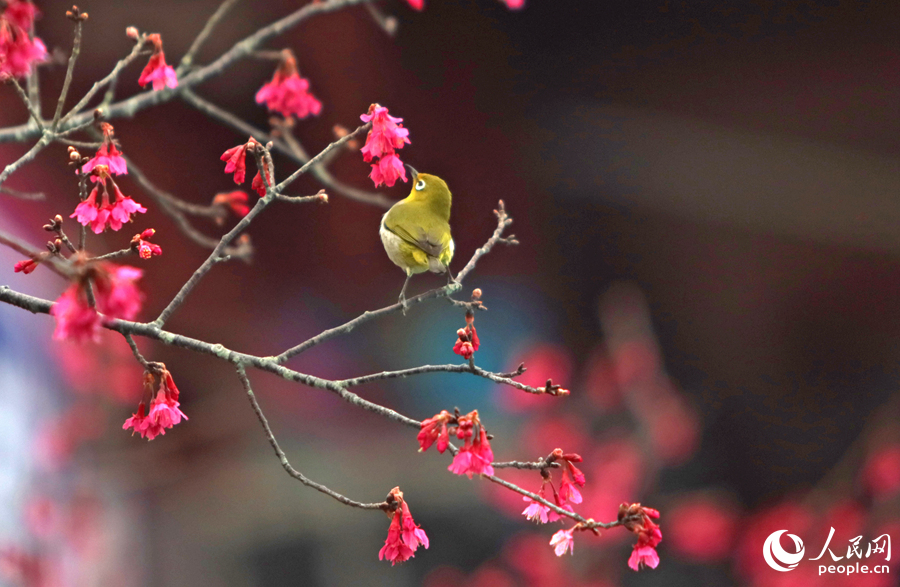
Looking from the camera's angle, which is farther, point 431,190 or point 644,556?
point 431,190

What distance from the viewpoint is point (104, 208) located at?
0.90 metres

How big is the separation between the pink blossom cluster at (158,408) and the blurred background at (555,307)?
2.40 meters

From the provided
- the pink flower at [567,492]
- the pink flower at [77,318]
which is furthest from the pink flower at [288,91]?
the pink flower at [567,492]

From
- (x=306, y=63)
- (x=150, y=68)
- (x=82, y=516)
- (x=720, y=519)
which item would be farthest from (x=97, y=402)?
(x=720, y=519)

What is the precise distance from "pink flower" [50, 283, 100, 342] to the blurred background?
2.63 m

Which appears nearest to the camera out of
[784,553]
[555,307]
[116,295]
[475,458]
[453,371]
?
[116,295]

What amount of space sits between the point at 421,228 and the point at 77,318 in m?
0.65

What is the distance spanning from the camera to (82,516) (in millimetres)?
3172

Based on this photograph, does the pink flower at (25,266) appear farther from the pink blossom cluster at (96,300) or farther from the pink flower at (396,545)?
the pink flower at (396,545)

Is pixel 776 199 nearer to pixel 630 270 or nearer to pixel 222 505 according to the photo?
pixel 630 270

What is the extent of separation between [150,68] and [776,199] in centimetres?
327

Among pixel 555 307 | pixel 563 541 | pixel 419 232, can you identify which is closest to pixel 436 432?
pixel 563 541

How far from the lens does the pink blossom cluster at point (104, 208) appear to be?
2.92 feet

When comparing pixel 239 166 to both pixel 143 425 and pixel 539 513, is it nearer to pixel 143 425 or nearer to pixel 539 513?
pixel 143 425
